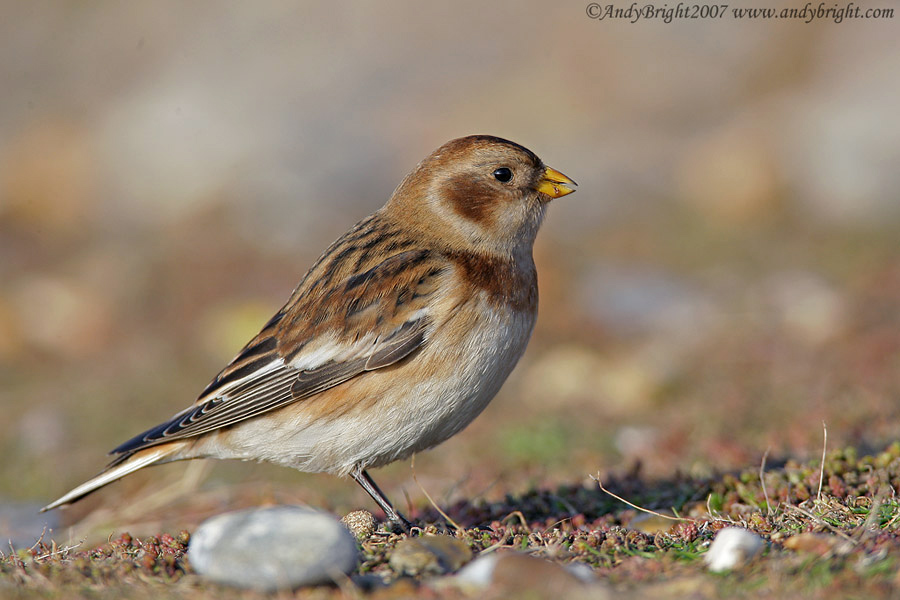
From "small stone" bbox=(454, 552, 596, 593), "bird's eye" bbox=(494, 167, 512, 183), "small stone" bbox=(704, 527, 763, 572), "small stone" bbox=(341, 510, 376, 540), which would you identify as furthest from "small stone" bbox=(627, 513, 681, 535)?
"bird's eye" bbox=(494, 167, 512, 183)

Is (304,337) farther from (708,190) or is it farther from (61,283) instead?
(708,190)

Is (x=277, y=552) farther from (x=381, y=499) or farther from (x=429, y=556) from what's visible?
(x=381, y=499)

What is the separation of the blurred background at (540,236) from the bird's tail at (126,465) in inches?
36.4

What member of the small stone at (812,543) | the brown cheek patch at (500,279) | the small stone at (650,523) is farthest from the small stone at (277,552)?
the brown cheek patch at (500,279)

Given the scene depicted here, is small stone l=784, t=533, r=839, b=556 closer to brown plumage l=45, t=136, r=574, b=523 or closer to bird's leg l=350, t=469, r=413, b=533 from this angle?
brown plumage l=45, t=136, r=574, b=523

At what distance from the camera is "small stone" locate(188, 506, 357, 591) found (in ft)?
10.0

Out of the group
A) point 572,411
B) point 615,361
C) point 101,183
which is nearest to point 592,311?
point 615,361

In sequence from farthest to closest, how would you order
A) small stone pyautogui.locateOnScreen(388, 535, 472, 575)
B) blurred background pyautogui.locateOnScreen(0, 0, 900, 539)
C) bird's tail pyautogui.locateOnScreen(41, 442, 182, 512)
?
blurred background pyautogui.locateOnScreen(0, 0, 900, 539)
bird's tail pyautogui.locateOnScreen(41, 442, 182, 512)
small stone pyautogui.locateOnScreen(388, 535, 472, 575)

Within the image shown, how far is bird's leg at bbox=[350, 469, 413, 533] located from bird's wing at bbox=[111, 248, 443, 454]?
47 cm

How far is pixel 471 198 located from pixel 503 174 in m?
0.21

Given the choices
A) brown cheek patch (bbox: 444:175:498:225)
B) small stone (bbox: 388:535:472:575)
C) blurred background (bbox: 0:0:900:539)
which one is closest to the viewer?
small stone (bbox: 388:535:472:575)

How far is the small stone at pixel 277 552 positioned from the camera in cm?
306

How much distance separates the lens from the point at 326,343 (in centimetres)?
473

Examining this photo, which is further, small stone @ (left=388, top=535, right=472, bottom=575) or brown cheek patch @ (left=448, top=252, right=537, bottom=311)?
brown cheek patch @ (left=448, top=252, right=537, bottom=311)
